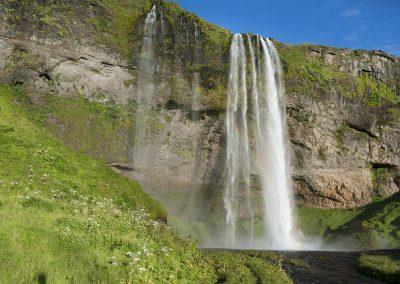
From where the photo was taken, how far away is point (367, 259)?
26.9 metres

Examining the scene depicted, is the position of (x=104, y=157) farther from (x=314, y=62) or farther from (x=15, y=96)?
(x=314, y=62)

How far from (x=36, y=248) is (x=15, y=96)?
1339 inches

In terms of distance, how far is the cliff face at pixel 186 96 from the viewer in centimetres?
4506

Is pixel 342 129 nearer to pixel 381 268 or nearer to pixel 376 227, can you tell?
pixel 376 227

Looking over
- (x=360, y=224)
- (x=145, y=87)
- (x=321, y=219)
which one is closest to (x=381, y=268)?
(x=360, y=224)

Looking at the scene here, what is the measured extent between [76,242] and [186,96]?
3769cm

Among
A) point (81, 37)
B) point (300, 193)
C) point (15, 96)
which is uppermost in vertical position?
point (81, 37)

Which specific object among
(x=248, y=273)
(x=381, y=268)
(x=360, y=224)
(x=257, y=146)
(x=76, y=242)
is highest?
(x=257, y=146)

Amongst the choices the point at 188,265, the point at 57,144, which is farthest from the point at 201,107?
the point at 188,265

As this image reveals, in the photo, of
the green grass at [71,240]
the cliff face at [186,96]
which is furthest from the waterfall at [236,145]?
the green grass at [71,240]

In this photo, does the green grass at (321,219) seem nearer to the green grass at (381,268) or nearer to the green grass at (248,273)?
the green grass at (381,268)

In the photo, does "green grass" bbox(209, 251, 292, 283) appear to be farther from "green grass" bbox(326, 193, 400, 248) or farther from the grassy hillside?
"green grass" bbox(326, 193, 400, 248)

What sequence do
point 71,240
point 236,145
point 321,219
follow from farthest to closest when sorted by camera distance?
1. point 321,219
2. point 236,145
3. point 71,240

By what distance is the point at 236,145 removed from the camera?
51188 millimetres
